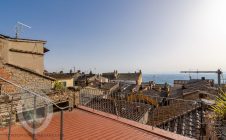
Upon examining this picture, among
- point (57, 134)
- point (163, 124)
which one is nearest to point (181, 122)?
point (163, 124)

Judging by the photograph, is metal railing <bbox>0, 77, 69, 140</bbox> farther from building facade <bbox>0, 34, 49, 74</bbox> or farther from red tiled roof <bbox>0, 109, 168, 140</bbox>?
building facade <bbox>0, 34, 49, 74</bbox>

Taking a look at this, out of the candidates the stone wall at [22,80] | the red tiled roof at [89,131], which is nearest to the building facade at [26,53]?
the stone wall at [22,80]

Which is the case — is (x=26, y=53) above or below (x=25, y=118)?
above

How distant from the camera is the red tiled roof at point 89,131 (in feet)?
26.3

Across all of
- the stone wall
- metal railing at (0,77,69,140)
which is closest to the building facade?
the stone wall

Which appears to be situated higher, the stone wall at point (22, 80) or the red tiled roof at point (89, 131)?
the stone wall at point (22, 80)

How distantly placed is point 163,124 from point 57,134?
16.8 feet

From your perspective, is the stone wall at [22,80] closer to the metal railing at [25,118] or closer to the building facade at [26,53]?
the metal railing at [25,118]

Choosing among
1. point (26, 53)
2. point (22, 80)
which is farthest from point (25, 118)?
point (26, 53)

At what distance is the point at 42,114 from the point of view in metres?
10.8

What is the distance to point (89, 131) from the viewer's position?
8.77m

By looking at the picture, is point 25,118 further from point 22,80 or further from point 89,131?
point 22,80

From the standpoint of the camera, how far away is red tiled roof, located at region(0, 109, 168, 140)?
8006mm

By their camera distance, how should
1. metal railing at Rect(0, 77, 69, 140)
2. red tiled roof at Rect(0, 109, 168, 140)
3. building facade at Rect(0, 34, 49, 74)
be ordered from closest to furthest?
red tiled roof at Rect(0, 109, 168, 140)
metal railing at Rect(0, 77, 69, 140)
building facade at Rect(0, 34, 49, 74)
